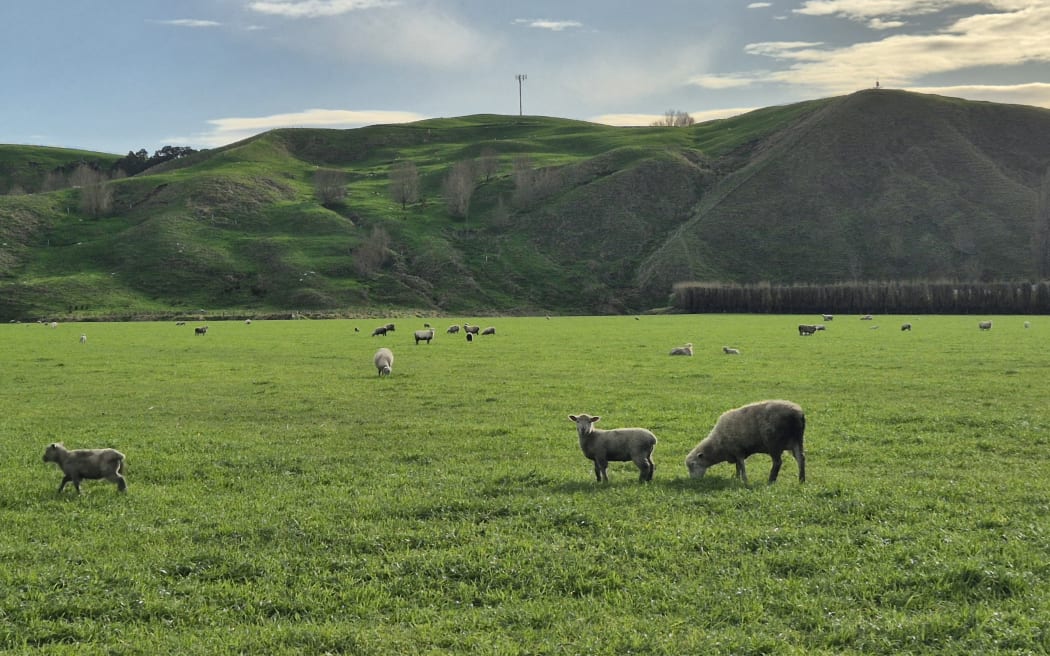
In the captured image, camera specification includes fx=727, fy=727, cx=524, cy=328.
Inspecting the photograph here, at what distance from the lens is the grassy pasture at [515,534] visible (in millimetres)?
8016

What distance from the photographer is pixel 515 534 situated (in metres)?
10.9

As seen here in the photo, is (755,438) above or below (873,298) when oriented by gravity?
below

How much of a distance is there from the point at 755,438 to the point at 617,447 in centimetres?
258

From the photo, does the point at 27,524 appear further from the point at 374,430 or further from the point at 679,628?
the point at 679,628

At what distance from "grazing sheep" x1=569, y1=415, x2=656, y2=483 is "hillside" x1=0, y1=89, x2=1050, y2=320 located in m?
111

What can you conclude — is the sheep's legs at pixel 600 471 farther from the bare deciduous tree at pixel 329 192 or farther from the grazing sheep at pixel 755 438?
the bare deciduous tree at pixel 329 192

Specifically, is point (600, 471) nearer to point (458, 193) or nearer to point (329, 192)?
point (458, 193)

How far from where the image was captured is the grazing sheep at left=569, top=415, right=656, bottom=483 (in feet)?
45.7

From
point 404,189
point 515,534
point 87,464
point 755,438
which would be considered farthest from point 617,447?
point 404,189

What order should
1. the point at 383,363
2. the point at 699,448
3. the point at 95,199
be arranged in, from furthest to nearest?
the point at 95,199 → the point at 383,363 → the point at 699,448

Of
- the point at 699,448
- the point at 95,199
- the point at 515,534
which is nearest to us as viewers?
the point at 515,534

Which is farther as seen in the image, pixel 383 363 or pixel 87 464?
pixel 383 363

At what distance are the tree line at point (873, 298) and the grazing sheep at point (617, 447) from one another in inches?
4209

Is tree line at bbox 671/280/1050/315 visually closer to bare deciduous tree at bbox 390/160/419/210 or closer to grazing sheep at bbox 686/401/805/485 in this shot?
bare deciduous tree at bbox 390/160/419/210
